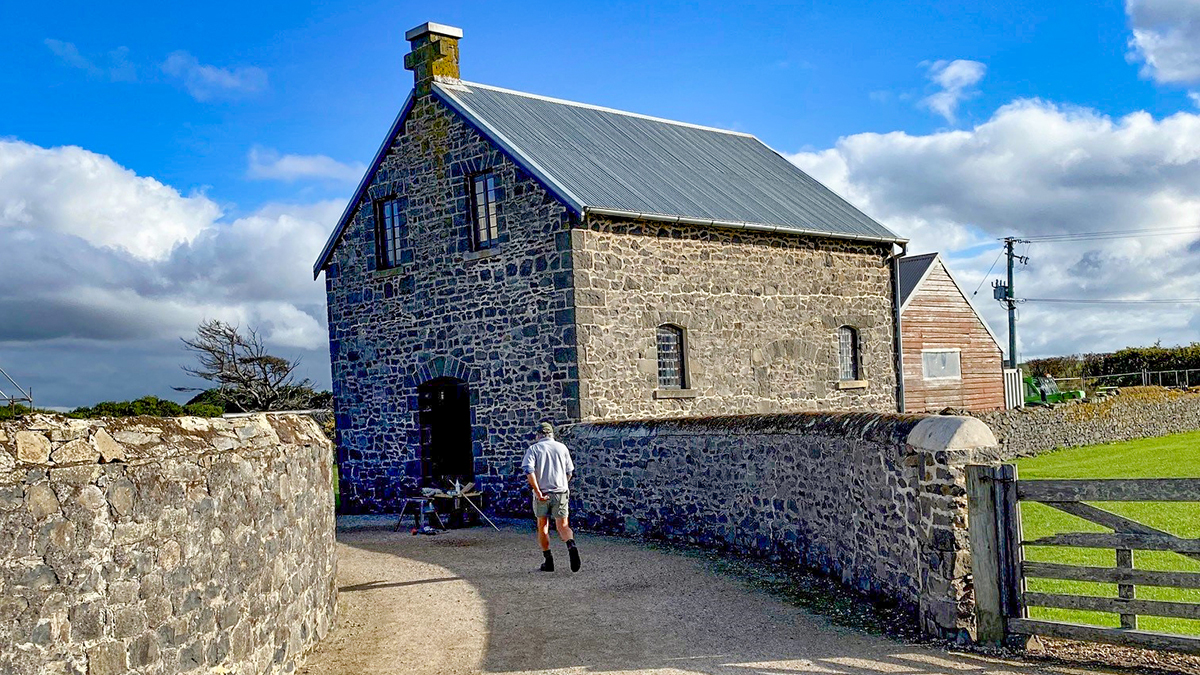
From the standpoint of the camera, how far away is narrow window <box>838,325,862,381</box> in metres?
21.9

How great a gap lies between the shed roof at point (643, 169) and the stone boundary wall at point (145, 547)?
10182mm

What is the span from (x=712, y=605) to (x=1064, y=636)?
3.26 m

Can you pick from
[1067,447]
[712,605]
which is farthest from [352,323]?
[1067,447]

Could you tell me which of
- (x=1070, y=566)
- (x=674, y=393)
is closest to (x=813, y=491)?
(x=1070, y=566)

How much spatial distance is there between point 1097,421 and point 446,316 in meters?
19.9

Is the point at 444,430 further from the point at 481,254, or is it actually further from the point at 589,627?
the point at 589,627

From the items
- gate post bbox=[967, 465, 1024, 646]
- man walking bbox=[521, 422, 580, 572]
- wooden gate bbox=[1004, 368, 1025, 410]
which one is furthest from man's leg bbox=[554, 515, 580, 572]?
wooden gate bbox=[1004, 368, 1025, 410]

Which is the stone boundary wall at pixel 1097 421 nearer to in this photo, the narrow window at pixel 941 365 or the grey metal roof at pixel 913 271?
the narrow window at pixel 941 365

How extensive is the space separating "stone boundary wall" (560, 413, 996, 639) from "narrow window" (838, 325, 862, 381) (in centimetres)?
751

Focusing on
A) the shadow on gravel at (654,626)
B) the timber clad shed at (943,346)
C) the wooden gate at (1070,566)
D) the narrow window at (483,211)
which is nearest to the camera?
the wooden gate at (1070,566)

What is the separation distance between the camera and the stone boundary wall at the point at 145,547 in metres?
5.27

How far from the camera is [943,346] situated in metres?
30.5

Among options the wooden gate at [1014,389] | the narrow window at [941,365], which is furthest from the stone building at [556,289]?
the wooden gate at [1014,389]

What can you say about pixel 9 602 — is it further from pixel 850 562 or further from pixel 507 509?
pixel 507 509
